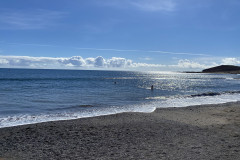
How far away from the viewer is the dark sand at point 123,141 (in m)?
8.20

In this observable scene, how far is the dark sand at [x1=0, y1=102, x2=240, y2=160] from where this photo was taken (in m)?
8.20

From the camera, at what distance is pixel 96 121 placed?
1435cm

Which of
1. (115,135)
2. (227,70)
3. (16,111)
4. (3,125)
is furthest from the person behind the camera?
(227,70)

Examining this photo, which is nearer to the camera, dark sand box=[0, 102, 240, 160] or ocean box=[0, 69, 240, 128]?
dark sand box=[0, 102, 240, 160]

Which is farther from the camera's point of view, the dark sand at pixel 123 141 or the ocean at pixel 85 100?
the ocean at pixel 85 100

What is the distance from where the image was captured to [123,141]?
989cm

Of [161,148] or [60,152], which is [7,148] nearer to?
[60,152]

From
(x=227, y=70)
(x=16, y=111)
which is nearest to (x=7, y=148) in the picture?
(x=16, y=111)

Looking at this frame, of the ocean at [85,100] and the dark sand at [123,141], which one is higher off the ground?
the dark sand at [123,141]

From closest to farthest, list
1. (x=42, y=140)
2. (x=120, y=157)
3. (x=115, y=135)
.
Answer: (x=120, y=157) < (x=42, y=140) < (x=115, y=135)

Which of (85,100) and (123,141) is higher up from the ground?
(123,141)

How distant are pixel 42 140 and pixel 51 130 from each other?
1.81m

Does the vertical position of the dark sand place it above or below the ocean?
above

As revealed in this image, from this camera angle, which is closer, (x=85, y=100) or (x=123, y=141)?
(x=123, y=141)
